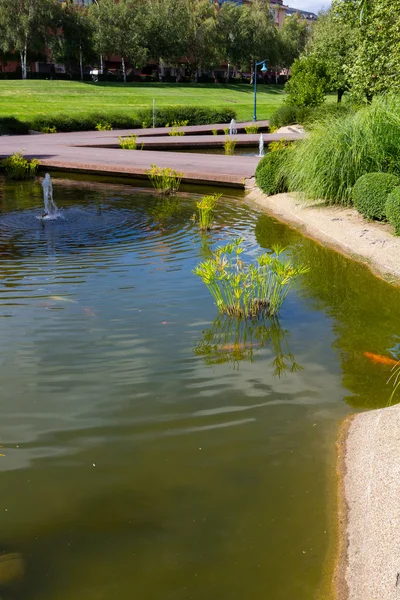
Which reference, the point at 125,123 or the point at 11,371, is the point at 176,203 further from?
the point at 125,123

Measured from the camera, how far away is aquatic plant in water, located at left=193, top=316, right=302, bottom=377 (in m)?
5.60

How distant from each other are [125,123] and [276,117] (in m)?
7.81

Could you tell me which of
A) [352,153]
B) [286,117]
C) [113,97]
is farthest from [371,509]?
[113,97]

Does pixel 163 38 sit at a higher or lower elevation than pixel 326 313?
higher

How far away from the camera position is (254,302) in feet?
21.5

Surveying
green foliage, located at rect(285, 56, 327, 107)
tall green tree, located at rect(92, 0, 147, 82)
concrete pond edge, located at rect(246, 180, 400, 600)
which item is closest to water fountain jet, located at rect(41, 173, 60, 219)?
concrete pond edge, located at rect(246, 180, 400, 600)

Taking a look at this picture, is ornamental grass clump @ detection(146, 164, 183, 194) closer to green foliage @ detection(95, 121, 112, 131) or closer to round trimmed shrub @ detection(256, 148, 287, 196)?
round trimmed shrub @ detection(256, 148, 287, 196)

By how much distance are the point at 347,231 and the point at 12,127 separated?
23.4 m

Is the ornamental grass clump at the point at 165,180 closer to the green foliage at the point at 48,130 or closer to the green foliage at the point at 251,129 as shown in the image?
the green foliage at the point at 48,130

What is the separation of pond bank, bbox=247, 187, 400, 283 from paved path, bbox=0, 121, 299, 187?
379 centimetres

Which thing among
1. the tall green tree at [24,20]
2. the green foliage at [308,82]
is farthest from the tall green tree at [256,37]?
the green foliage at [308,82]

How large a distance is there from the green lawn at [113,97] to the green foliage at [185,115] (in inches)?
141

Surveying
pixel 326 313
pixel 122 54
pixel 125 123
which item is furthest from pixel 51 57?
pixel 326 313

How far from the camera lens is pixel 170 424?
4.51 m
